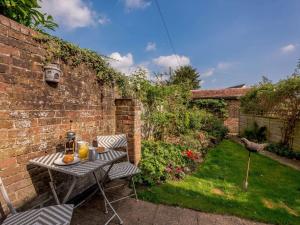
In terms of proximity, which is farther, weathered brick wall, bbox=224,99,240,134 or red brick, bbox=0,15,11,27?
weathered brick wall, bbox=224,99,240,134

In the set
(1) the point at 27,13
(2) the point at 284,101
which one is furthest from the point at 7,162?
(2) the point at 284,101

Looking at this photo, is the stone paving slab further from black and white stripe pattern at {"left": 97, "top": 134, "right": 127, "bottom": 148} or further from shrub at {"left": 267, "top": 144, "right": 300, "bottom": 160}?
shrub at {"left": 267, "top": 144, "right": 300, "bottom": 160}

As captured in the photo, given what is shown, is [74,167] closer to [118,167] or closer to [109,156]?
[109,156]

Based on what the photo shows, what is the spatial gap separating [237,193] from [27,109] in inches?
141

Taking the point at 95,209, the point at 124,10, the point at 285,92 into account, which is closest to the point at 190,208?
the point at 95,209

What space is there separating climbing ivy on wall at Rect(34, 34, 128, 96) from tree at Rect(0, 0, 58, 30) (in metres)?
0.49

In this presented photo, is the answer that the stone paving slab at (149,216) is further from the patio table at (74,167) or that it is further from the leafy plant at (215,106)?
the leafy plant at (215,106)

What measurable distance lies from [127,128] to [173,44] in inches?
290

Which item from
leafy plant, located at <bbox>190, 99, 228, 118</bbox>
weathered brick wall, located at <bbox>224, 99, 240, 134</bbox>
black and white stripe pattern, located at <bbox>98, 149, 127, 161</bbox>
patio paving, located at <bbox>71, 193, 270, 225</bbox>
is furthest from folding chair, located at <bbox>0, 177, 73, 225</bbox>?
weathered brick wall, located at <bbox>224, 99, 240, 134</bbox>

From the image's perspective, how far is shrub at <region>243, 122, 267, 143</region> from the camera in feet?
26.9

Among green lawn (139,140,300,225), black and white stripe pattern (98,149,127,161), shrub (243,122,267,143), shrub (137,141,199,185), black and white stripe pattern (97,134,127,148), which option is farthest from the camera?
shrub (243,122,267,143)

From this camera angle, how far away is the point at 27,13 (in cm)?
261

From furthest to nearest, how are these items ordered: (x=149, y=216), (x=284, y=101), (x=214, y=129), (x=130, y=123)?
(x=214, y=129)
(x=284, y=101)
(x=130, y=123)
(x=149, y=216)

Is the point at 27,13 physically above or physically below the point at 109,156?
above
